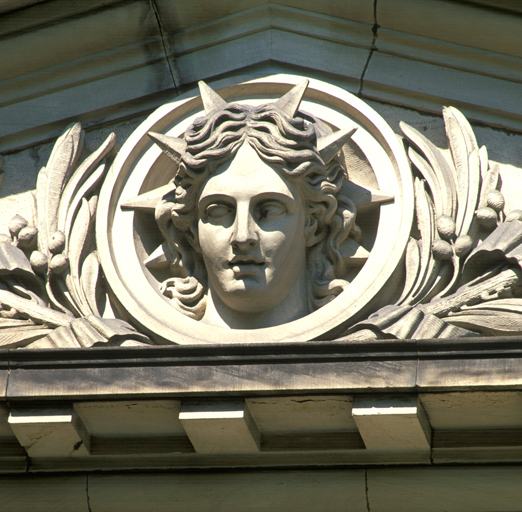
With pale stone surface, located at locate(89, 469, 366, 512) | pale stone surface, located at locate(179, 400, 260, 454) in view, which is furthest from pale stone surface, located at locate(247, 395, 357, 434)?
pale stone surface, located at locate(89, 469, 366, 512)

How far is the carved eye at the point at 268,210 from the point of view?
9.69 metres

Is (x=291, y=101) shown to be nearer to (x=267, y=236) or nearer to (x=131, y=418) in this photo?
(x=267, y=236)

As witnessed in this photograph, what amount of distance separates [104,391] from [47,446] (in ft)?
1.41

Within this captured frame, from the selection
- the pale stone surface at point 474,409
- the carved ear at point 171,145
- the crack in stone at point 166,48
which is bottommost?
the pale stone surface at point 474,409

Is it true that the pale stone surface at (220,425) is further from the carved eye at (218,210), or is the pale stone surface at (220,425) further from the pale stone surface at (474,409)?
the carved eye at (218,210)

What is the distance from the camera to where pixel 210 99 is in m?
10.1

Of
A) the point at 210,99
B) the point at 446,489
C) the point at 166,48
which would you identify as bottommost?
the point at 446,489

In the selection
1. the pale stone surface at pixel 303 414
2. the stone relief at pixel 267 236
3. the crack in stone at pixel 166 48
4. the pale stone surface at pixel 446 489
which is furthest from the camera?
the crack in stone at pixel 166 48

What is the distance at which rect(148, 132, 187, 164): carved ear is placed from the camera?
9953mm

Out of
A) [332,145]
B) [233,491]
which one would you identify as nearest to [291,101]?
[332,145]

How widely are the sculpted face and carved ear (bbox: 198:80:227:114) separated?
12.6 inches

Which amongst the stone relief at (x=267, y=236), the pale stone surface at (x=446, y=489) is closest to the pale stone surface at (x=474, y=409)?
the pale stone surface at (x=446, y=489)

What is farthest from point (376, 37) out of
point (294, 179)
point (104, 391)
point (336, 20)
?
point (104, 391)

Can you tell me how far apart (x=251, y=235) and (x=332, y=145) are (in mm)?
656
